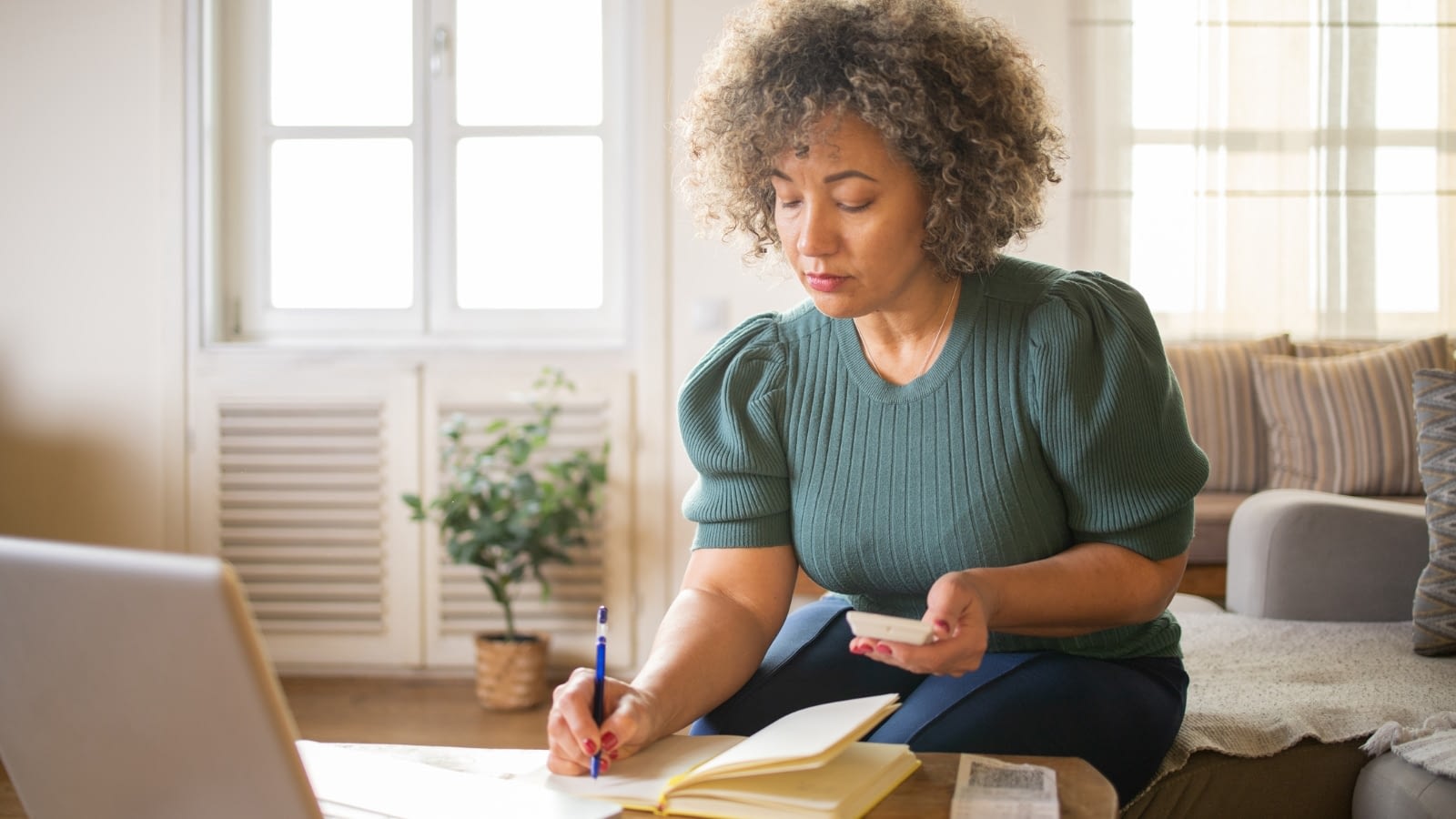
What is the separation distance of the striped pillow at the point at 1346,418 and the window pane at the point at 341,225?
2319mm

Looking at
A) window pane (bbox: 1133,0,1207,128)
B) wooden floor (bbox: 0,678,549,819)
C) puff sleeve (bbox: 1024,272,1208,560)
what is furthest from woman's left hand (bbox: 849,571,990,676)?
window pane (bbox: 1133,0,1207,128)

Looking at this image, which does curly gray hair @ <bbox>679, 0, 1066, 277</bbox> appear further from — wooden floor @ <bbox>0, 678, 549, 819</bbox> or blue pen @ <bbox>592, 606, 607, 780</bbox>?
wooden floor @ <bbox>0, 678, 549, 819</bbox>

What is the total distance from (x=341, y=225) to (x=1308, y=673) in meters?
2.87

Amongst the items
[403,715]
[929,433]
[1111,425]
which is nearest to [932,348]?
[929,433]

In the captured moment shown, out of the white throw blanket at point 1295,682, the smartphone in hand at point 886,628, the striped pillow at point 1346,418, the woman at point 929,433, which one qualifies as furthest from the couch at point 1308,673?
the striped pillow at point 1346,418

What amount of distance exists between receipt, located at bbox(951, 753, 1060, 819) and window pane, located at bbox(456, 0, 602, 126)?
2.92 m

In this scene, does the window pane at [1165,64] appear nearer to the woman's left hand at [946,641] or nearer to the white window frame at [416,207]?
the white window frame at [416,207]

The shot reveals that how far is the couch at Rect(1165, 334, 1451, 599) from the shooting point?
308 centimetres

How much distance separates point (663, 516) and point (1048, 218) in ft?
4.30

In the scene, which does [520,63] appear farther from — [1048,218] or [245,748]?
[245,748]

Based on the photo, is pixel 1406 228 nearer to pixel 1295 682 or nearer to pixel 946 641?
pixel 1295 682

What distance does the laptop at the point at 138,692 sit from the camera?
2.17 ft

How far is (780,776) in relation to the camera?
98cm

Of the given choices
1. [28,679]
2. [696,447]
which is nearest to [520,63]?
[696,447]
